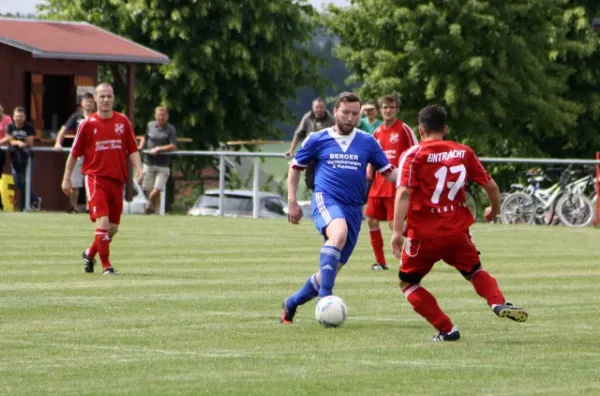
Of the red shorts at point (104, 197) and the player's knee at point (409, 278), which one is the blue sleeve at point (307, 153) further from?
the red shorts at point (104, 197)

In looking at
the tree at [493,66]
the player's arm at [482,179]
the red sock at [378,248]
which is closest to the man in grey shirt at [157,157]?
the red sock at [378,248]

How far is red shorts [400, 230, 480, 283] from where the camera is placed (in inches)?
441

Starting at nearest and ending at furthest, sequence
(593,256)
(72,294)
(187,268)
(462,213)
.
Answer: (462,213)
(72,294)
(187,268)
(593,256)

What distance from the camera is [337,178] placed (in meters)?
12.5

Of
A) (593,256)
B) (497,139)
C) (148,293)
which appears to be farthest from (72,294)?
(497,139)

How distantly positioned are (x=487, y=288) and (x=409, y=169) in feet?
3.33

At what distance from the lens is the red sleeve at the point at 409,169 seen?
11.2 meters

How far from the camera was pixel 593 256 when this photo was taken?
20938 mm

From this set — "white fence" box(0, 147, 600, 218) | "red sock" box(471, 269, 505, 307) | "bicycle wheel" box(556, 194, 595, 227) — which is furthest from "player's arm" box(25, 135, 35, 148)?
"red sock" box(471, 269, 505, 307)

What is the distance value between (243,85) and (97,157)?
37721 millimetres

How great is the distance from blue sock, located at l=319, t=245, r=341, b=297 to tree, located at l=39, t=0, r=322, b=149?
133 feet

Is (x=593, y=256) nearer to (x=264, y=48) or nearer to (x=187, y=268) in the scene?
(x=187, y=268)

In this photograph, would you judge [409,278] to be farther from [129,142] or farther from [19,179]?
[19,179]

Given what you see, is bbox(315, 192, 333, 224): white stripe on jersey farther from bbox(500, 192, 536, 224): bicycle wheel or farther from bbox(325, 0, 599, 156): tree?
bbox(325, 0, 599, 156): tree
